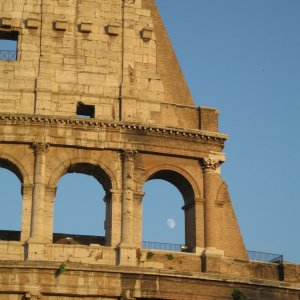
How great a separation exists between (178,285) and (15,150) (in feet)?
20.3

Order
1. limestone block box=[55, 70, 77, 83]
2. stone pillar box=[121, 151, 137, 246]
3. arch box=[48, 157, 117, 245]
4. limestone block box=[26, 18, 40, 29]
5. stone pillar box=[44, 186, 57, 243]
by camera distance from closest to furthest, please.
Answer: stone pillar box=[44, 186, 57, 243]
stone pillar box=[121, 151, 137, 246]
arch box=[48, 157, 117, 245]
limestone block box=[55, 70, 77, 83]
limestone block box=[26, 18, 40, 29]

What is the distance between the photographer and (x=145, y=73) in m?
30.9

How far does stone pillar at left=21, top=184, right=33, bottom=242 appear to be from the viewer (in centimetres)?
2852

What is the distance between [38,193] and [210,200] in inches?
202

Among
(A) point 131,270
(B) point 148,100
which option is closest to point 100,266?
(A) point 131,270

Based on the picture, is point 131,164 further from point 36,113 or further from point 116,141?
point 36,113

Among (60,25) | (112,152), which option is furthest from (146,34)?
(112,152)

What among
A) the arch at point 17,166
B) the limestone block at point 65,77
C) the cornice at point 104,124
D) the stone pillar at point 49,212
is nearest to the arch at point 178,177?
the cornice at point 104,124

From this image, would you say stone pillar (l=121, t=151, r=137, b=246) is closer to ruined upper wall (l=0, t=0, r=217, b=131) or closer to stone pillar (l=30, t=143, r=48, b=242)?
ruined upper wall (l=0, t=0, r=217, b=131)

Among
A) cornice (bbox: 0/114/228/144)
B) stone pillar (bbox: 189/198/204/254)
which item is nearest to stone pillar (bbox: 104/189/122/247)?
cornice (bbox: 0/114/228/144)

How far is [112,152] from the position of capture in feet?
97.6

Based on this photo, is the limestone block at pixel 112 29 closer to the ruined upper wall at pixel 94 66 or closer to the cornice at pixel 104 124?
the ruined upper wall at pixel 94 66

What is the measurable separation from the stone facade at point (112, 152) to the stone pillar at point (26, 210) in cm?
3

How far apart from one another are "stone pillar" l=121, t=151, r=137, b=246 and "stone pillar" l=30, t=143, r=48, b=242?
2.34m
